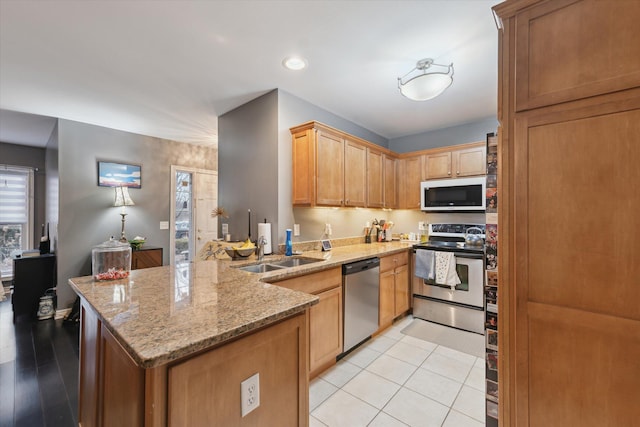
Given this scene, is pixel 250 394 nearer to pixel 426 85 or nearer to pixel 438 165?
pixel 426 85

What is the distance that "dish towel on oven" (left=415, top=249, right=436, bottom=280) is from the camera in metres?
3.20

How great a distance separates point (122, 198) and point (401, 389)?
14.3 ft

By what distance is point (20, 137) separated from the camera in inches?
168

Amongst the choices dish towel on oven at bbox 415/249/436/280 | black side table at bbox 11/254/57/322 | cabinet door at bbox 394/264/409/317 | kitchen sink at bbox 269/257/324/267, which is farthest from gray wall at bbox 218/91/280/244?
black side table at bbox 11/254/57/322

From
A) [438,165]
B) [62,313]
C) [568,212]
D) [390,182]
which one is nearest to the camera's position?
[568,212]

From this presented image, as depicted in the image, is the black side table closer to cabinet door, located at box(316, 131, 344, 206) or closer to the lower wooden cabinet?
the lower wooden cabinet

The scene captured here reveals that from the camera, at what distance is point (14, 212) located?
15.0 ft

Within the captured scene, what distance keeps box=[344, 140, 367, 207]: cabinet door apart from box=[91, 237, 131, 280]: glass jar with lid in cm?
218

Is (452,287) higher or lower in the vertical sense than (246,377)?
lower

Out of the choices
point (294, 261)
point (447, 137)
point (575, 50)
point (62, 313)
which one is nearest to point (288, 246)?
point (294, 261)

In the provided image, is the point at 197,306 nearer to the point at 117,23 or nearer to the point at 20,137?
the point at 117,23

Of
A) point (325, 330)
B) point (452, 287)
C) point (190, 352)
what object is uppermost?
point (190, 352)

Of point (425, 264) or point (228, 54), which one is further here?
point (425, 264)

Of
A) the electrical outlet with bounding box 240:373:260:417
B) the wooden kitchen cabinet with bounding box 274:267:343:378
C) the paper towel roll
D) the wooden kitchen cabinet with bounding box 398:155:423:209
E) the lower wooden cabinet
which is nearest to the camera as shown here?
the lower wooden cabinet
